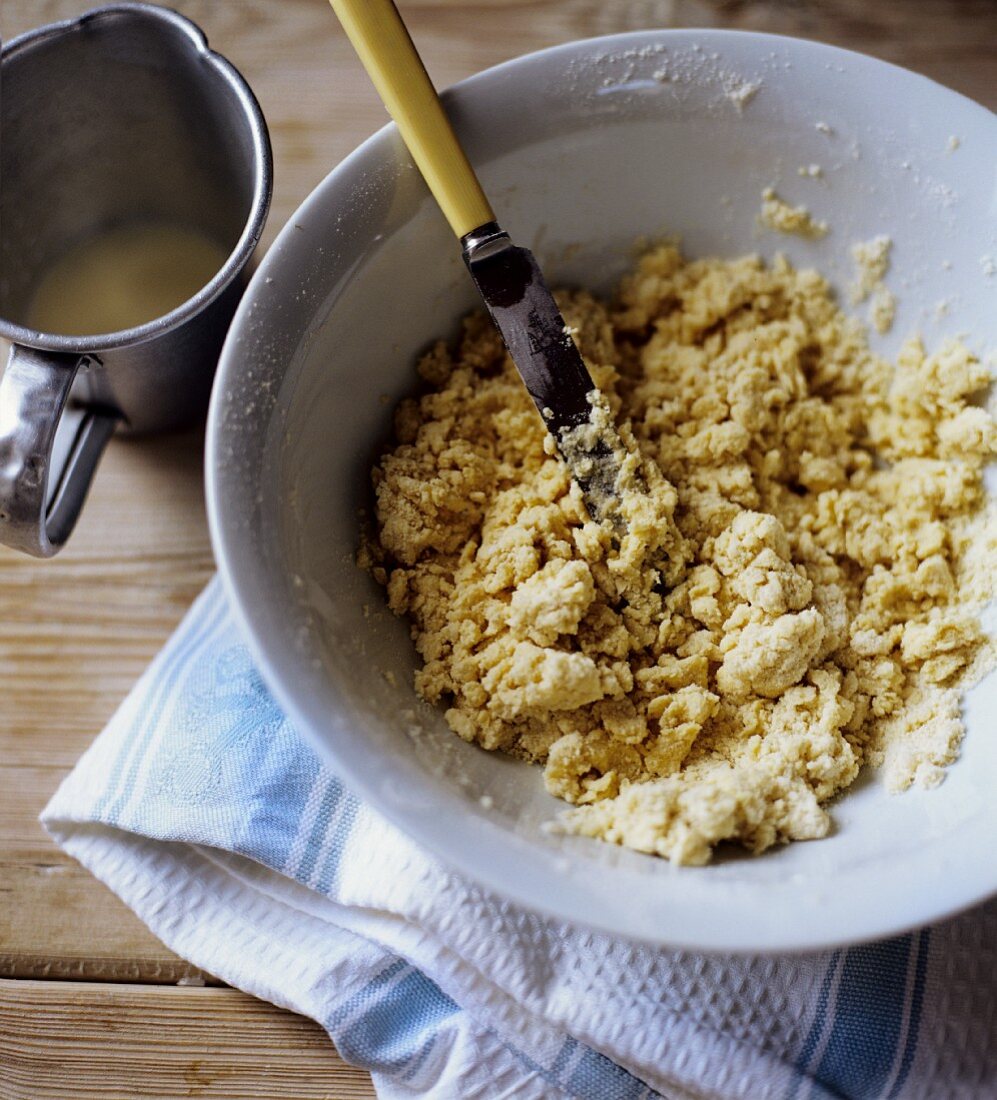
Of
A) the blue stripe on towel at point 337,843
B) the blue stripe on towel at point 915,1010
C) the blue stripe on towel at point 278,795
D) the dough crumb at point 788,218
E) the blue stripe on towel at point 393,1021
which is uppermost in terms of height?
the dough crumb at point 788,218

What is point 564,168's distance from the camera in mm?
1151

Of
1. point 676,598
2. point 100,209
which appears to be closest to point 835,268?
point 676,598

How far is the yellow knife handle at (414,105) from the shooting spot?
1.00 m

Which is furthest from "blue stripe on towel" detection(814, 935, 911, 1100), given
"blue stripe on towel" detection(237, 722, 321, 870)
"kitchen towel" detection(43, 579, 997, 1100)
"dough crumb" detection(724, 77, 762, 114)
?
"dough crumb" detection(724, 77, 762, 114)

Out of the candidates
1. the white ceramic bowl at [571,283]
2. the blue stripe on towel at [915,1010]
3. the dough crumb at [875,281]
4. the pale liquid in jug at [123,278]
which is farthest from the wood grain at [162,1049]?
the dough crumb at [875,281]

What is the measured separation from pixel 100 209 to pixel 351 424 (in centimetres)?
51

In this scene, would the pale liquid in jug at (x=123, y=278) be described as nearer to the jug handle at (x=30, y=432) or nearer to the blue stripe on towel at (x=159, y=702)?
the jug handle at (x=30, y=432)

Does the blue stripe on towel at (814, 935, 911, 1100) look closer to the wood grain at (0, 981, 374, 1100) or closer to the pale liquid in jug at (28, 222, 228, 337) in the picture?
the wood grain at (0, 981, 374, 1100)

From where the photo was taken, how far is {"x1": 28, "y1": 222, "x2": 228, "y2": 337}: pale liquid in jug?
50.7 inches

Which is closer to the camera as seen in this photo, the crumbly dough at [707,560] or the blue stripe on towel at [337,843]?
the crumbly dough at [707,560]

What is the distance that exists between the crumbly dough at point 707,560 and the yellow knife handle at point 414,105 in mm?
193

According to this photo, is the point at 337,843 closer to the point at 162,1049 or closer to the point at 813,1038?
the point at 162,1049

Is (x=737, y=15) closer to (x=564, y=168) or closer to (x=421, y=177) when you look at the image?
(x=564, y=168)

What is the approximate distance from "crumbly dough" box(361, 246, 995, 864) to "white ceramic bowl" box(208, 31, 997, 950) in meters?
0.04
